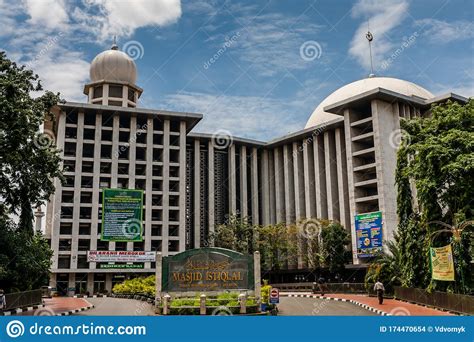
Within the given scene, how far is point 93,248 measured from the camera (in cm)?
5297

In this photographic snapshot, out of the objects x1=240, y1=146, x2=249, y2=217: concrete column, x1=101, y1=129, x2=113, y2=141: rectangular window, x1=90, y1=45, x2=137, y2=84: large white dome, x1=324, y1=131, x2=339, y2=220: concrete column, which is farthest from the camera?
x1=240, y1=146, x2=249, y2=217: concrete column

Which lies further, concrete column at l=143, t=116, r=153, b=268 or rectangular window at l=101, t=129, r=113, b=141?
rectangular window at l=101, t=129, r=113, b=141

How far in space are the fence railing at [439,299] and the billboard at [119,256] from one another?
104 feet

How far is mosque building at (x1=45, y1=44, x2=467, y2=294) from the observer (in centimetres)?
5022

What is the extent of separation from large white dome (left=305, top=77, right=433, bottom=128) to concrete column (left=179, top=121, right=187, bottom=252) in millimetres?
16283

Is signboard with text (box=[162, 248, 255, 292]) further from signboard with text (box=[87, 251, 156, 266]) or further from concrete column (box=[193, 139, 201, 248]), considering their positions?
concrete column (box=[193, 139, 201, 248])

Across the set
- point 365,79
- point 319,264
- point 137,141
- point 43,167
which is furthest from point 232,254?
point 365,79

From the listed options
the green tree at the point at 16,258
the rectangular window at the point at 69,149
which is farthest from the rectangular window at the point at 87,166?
the green tree at the point at 16,258

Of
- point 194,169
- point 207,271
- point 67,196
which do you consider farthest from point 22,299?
point 194,169

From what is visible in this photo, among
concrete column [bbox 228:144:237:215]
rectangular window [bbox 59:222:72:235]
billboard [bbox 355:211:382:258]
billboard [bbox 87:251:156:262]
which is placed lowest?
billboard [bbox 87:251:156:262]

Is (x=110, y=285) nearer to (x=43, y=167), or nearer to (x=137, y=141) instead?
(x=137, y=141)

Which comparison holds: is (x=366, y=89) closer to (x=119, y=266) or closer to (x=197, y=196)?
(x=197, y=196)

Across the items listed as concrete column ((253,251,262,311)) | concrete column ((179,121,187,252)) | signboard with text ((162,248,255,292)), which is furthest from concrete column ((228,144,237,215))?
concrete column ((253,251,262,311))
